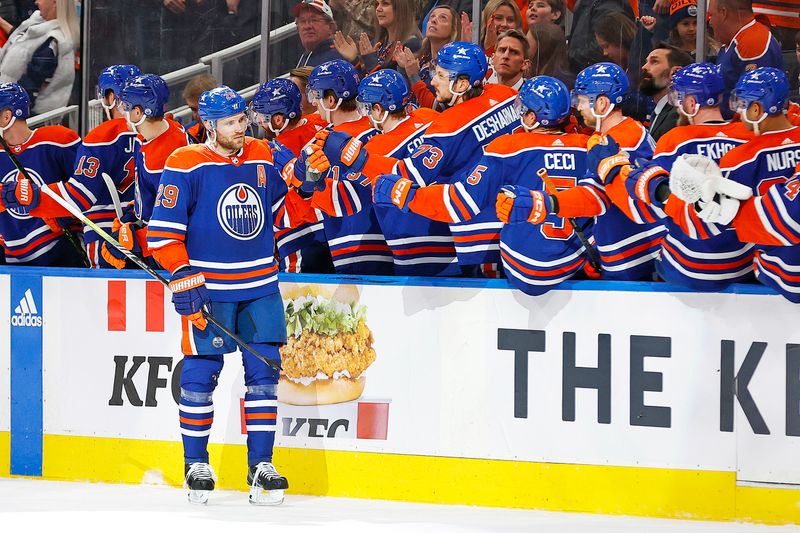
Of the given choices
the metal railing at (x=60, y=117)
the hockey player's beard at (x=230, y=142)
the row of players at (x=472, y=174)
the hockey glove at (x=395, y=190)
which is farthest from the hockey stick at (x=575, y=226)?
the metal railing at (x=60, y=117)

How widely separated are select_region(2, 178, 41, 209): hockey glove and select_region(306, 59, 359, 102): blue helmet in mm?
1169

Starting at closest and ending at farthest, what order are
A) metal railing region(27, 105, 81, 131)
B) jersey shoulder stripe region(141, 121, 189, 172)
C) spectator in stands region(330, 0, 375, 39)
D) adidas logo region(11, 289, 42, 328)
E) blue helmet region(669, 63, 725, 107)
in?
1. blue helmet region(669, 63, 725, 107)
2. adidas logo region(11, 289, 42, 328)
3. jersey shoulder stripe region(141, 121, 189, 172)
4. spectator in stands region(330, 0, 375, 39)
5. metal railing region(27, 105, 81, 131)

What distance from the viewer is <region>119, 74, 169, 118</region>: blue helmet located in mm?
5051

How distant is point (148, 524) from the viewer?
418 cm

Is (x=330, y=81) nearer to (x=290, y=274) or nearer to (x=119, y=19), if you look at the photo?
(x=290, y=274)

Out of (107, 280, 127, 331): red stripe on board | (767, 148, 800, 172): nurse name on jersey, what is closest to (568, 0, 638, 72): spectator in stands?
(767, 148, 800, 172): nurse name on jersey

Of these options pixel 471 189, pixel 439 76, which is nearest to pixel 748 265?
pixel 471 189

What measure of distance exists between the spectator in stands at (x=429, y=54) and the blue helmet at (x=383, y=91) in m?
0.97

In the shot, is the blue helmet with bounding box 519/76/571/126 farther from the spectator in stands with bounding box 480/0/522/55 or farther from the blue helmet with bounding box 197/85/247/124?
the spectator in stands with bounding box 480/0/522/55

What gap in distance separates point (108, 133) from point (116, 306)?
81cm

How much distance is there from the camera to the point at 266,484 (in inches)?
173

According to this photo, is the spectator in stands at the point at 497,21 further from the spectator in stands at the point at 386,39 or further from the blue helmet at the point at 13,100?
the blue helmet at the point at 13,100

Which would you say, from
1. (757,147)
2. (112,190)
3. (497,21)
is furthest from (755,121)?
(112,190)

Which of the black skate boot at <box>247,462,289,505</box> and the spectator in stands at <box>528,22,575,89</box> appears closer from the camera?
the black skate boot at <box>247,462,289,505</box>
